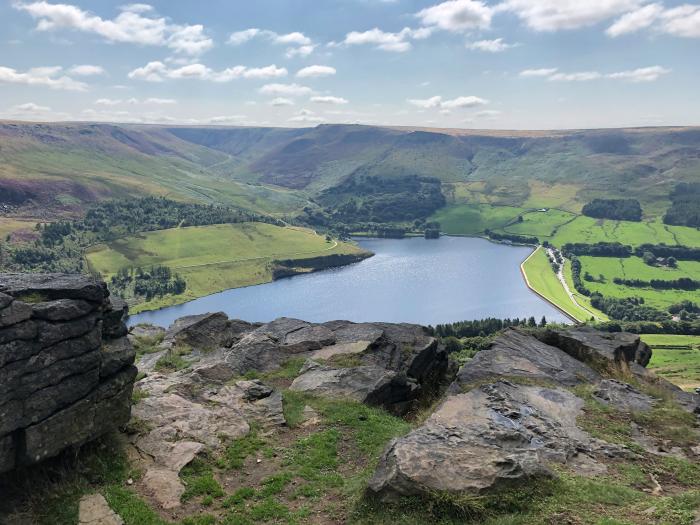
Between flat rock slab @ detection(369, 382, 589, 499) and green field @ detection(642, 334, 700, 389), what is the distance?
9291 centimetres

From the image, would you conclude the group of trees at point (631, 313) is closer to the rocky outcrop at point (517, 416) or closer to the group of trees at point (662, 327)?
the group of trees at point (662, 327)

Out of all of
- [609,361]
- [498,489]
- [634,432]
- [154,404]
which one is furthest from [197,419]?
[609,361]

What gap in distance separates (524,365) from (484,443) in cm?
1484

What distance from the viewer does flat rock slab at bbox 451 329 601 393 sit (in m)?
32.0

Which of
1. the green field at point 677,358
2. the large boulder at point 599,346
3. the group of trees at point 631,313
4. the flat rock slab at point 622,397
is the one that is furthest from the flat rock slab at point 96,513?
the group of trees at point 631,313

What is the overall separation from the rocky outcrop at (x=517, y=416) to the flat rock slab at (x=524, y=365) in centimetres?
7

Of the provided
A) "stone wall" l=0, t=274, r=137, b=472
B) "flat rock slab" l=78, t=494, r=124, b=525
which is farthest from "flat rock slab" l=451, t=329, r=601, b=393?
"flat rock slab" l=78, t=494, r=124, b=525

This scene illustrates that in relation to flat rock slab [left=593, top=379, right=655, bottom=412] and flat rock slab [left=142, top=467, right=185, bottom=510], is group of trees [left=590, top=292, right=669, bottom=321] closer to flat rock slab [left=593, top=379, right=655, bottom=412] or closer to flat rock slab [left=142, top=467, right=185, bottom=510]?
flat rock slab [left=593, top=379, right=655, bottom=412]

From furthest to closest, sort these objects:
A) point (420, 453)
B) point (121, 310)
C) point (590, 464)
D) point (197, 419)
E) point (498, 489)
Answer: point (197, 419), point (121, 310), point (590, 464), point (420, 453), point (498, 489)

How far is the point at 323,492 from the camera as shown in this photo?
20016 mm

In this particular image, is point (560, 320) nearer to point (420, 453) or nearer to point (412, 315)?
point (412, 315)

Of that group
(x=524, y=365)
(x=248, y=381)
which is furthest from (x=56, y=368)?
(x=524, y=365)

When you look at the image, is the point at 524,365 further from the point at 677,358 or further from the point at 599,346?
the point at 677,358

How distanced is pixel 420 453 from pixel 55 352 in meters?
14.4
